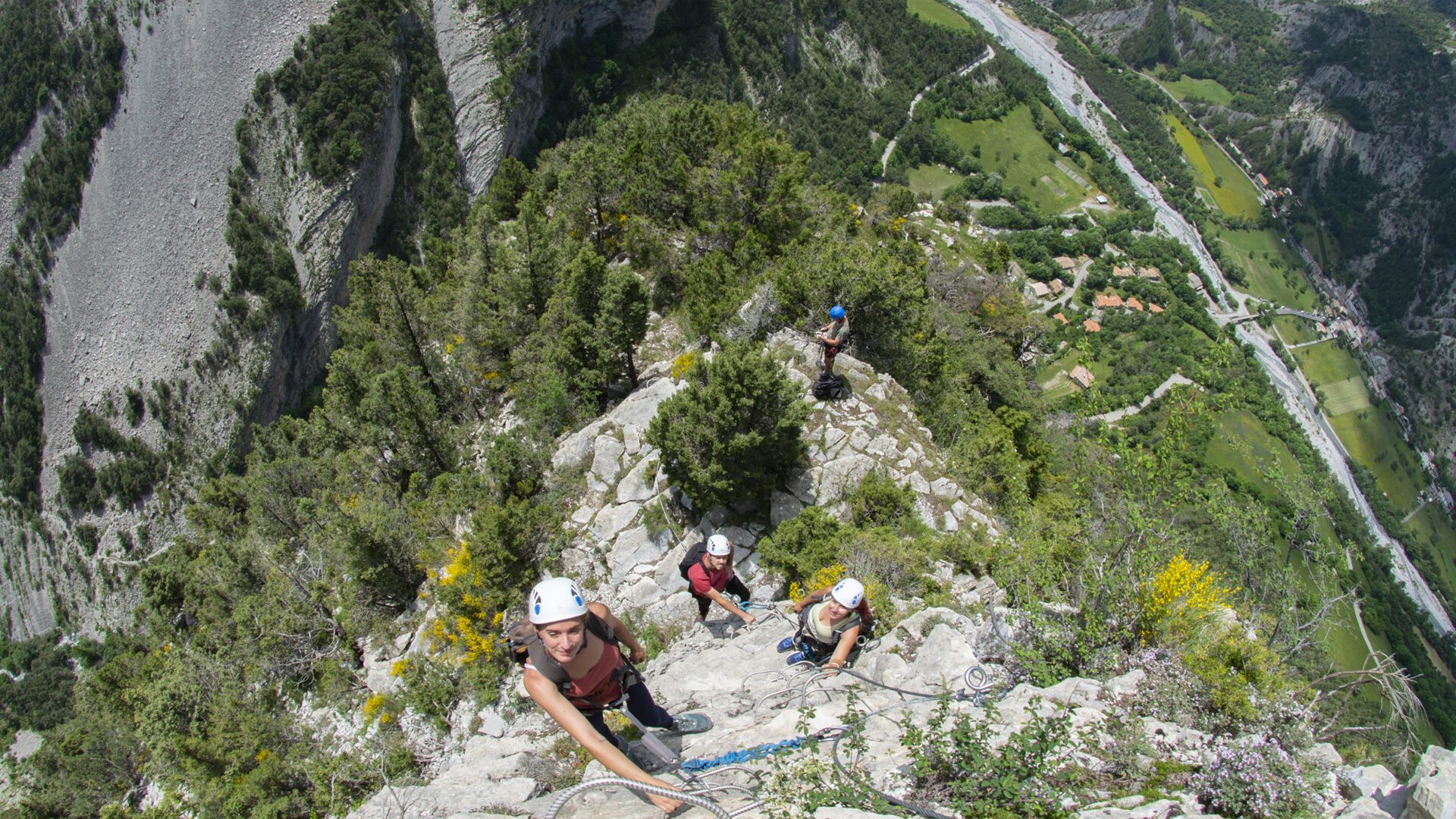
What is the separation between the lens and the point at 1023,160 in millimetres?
109375

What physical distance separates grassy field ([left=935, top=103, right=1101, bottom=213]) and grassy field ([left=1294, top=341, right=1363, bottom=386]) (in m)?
45.1

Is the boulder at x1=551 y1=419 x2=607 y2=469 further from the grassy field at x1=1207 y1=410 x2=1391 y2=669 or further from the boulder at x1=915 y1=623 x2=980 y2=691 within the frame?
the grassy field at x1=1207 y1=410 x2=1391 y2=669

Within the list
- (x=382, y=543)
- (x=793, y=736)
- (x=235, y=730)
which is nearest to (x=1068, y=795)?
(x=793, y=736)

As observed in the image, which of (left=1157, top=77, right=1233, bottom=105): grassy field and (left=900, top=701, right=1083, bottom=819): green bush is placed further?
(left=1157, top=77, right=1233, bottom=105): grassy field

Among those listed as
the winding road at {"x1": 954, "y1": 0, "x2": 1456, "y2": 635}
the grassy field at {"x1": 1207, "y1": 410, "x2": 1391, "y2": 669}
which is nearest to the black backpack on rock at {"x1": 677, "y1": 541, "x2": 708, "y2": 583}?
the grassy field at {"x1": 1207, "y1": 410, "x2": 1391, "y2": 669}

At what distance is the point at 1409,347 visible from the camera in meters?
125

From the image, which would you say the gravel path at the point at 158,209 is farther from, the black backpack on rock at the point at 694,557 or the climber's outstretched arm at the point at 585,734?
the climber's outstretched arm at the point at 585,734

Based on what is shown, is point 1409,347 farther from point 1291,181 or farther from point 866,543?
point 866,543

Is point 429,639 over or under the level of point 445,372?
under

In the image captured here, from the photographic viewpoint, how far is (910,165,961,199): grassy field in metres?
99.7

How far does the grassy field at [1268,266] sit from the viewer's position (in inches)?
4658

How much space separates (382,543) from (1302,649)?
19.4m

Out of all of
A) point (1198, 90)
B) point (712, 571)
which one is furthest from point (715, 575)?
point (1198, 90)

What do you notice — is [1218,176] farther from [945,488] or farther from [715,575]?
[715,575]
